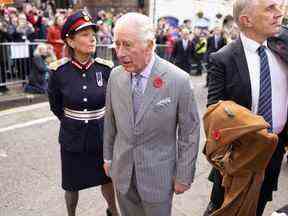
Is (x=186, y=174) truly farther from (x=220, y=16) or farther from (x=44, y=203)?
(x=220, y=16)

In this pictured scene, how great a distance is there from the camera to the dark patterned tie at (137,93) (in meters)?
2.22

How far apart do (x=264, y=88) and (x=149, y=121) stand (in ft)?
2.46

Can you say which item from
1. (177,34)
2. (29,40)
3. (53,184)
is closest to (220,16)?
(177,34)

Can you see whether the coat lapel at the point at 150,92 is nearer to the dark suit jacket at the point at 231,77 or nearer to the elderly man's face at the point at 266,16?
the dark suit jacket at the point at 231,77

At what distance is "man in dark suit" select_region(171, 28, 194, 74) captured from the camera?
11.4 meters

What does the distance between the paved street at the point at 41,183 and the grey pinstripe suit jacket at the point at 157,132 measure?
1347mm

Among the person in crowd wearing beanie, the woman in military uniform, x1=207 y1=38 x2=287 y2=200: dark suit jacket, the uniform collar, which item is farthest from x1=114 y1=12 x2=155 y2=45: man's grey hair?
the person in crowd wearing beanie

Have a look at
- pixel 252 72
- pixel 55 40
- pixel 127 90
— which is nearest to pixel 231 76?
pixel 252 72

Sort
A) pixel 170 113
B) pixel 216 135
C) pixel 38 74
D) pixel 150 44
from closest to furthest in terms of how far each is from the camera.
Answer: pixel 216 135 → pixel 150 44 → pixel 170 113 → pixel 38 74

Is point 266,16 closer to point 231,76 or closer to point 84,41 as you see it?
point 231,76

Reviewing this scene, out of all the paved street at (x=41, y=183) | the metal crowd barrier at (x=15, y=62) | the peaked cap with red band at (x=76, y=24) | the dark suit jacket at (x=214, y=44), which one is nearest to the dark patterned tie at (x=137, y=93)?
the peaked cap with red band at (x=76, y=24)

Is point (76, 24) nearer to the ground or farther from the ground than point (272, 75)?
farther from the ground

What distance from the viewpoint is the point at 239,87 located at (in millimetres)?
2307

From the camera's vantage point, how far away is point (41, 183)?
404 centimetres
